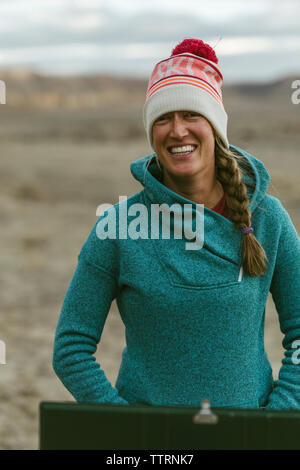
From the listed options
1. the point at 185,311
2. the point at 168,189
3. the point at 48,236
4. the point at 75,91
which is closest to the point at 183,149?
the point at 168,189

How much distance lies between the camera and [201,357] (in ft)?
5.22

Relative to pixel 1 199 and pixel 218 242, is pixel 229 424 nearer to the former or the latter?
pixel 218 242

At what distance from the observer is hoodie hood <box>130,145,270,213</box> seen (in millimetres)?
Result: 1632

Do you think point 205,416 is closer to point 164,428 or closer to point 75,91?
point 164,428

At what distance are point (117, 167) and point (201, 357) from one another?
1709cm

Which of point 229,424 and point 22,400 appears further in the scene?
point 22,400

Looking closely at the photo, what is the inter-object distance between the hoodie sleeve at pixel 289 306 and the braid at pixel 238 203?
0.08 meters

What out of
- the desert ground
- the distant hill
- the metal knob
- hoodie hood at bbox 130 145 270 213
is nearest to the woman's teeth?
hoodie hood at bbox 130 145 270 213

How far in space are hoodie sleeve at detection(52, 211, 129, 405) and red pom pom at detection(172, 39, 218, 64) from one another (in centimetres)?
57

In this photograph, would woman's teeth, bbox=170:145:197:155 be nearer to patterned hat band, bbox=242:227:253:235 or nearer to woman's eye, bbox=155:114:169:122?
woman's eye, bbox=155:114:169:122

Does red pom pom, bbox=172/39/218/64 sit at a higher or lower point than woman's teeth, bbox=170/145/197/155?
higher

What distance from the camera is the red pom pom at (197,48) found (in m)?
1.73

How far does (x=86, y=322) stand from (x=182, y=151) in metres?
0.52
